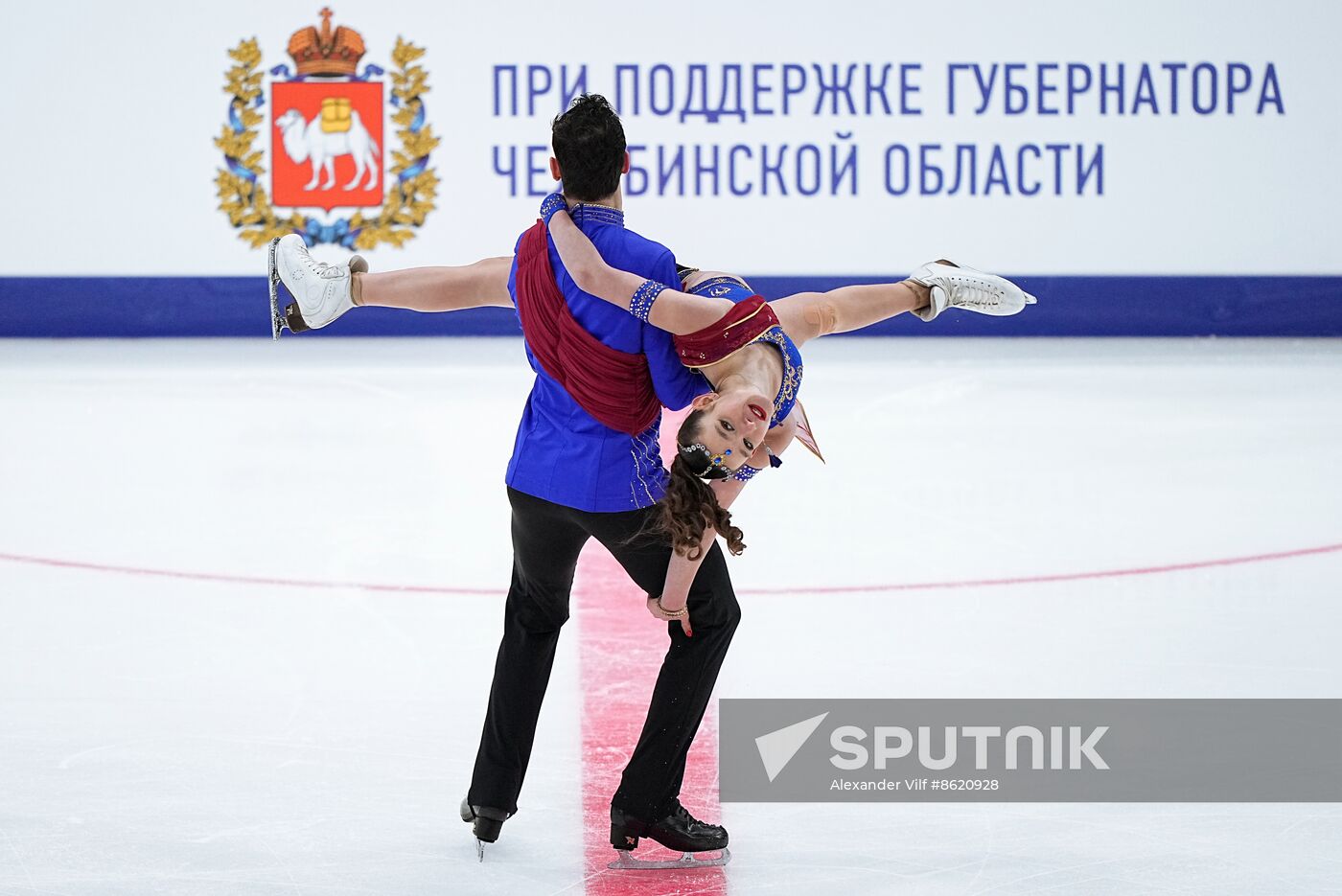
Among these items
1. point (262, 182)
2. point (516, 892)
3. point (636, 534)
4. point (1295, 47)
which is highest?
point (1295, 47)

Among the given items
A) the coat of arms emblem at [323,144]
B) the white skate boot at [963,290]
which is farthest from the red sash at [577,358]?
the coat of arms emblem at [323,144]

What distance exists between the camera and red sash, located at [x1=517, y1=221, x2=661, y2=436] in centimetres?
301

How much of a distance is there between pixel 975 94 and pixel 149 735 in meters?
9.90

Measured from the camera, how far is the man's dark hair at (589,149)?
9.69 feet

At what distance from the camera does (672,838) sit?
327cm

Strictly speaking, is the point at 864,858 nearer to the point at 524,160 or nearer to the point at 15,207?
the point at 524,160

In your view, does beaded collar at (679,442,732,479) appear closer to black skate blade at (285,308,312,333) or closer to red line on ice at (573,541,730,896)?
red line on ice at (573,541,730,896)

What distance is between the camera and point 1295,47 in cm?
1275

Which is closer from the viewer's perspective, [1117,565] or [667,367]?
[667,367]

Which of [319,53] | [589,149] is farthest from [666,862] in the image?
[319,53]

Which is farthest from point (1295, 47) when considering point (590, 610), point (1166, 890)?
point (1166, 890)

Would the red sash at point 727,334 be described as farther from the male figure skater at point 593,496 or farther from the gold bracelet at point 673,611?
the gold bracelet at point 673,611

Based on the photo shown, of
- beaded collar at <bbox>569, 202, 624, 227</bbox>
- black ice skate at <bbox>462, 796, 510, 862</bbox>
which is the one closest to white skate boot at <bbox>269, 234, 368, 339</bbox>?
beaded collar at <bbox>569, 202, 624, 227</bbox>

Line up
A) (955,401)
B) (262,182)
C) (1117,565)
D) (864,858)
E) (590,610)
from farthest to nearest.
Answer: (262,182)
(955,401)
(1117,565)
(590,610)
(864,858)
